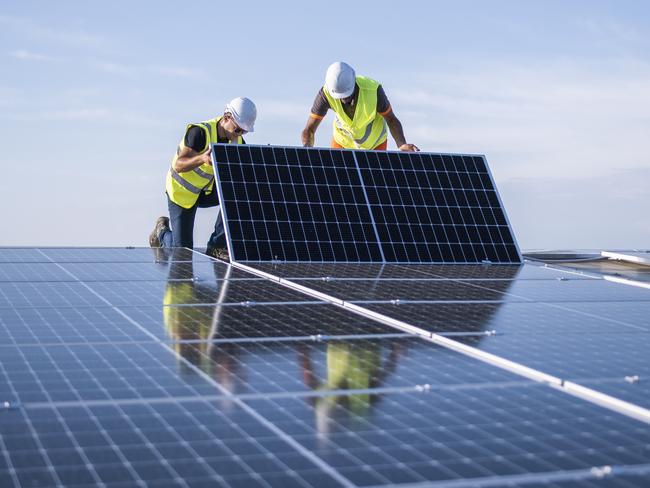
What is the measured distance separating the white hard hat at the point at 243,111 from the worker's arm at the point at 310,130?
0.70m

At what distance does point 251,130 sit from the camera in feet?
47.9

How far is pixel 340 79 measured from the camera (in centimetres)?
1432

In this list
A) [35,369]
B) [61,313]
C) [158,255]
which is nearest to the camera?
[35,369]

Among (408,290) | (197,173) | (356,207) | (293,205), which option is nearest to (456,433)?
(408,290)

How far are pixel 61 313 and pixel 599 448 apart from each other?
4.20 meters

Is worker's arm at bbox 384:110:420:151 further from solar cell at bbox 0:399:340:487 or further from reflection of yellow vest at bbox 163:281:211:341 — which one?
solar cell at bbox 0:399:340:487

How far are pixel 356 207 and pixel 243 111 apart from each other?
2601 millimetres

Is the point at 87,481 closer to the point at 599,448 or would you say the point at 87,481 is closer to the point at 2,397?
the point at 2,397

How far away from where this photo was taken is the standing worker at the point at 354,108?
1441cm

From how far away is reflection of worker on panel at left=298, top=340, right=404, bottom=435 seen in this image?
5.47 m

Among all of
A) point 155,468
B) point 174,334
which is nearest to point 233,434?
point 155,468

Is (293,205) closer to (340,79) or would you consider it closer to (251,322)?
(340,79)

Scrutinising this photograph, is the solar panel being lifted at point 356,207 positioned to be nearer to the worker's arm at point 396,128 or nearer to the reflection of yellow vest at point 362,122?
the worker's arm at point 396,128

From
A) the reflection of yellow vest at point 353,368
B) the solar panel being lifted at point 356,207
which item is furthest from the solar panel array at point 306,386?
the solar panel being lifted at point 356,207
